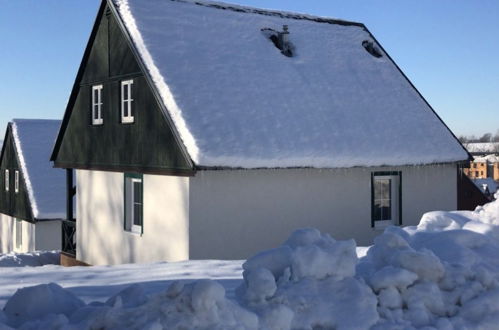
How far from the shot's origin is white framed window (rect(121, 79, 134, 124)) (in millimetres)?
13680

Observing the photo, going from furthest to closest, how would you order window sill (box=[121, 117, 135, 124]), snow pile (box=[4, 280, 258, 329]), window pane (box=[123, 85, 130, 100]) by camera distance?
1. window pane (box=[123, 85, 130, 100])
2. window sill (box=[121, 117, 135, 124])
3. snow pile (box=[4, 280, 258, 329])

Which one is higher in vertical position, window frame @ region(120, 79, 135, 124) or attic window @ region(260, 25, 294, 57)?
attic window @ region(260, 25, 294, 57)

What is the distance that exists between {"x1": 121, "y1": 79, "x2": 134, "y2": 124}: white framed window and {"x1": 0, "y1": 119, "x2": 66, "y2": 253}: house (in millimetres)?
11136

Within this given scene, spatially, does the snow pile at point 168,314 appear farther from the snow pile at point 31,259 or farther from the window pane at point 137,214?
the snow pile at point 31,259

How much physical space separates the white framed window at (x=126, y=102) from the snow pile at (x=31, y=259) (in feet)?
27.5

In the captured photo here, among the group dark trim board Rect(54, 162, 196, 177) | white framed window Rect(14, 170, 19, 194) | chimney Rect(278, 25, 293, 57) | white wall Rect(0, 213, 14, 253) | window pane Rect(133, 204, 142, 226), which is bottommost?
white wall Rect(0, 213, 14, 253)

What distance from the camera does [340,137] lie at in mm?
13328

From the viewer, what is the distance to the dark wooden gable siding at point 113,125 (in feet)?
40.4

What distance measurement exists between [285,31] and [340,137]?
3502mm

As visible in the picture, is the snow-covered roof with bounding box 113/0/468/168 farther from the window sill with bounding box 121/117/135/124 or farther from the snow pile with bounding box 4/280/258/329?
the snow pile with bounding box 4/280/258/329

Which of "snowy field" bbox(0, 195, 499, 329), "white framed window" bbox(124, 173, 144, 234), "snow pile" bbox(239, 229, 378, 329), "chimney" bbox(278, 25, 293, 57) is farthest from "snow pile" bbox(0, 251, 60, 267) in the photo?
"snow pile" bbox(239, 229, 378, 329)

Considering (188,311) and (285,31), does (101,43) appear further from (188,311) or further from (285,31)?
(188,311)

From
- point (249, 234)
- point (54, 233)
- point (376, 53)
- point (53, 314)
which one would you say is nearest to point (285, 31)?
point (376, 53)

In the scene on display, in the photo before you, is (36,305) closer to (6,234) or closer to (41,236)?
(41,236)
